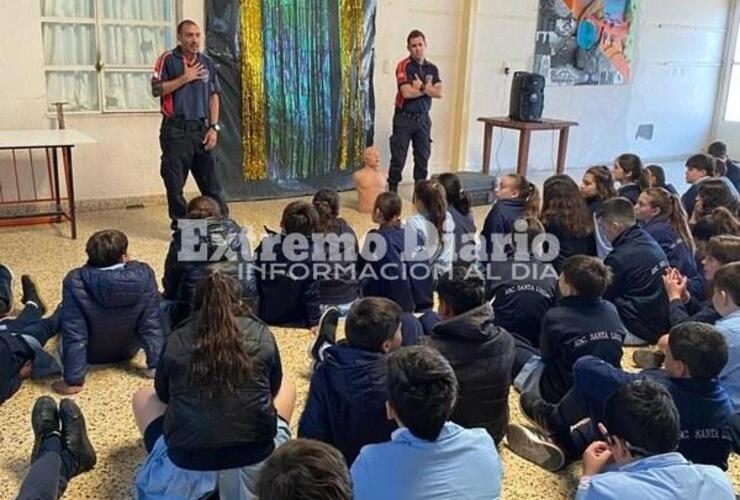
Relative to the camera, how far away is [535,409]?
2594mm

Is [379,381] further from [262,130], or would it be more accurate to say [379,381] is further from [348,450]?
[262,130]

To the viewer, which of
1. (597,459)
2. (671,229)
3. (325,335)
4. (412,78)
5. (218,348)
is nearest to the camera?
(218,348)

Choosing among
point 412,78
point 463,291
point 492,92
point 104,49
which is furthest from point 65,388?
point 492,92

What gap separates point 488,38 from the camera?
288 inches

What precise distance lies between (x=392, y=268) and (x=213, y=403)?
1.71m

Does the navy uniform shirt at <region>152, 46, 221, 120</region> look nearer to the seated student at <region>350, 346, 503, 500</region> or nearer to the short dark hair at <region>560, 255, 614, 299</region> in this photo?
the short dark hair at <region>560, 255, 614, 299</region>

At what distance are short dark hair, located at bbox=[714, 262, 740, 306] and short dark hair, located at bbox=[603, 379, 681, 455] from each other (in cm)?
110

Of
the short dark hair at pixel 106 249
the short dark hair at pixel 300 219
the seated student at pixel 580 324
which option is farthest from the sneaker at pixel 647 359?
the short dark hair at pixel 106 249

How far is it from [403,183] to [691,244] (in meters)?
3.76

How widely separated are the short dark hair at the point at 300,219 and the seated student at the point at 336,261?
6 centimetres

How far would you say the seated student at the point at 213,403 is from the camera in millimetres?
1825

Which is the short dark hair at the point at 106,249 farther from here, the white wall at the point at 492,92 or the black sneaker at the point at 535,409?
the white wall at the point at 492,92

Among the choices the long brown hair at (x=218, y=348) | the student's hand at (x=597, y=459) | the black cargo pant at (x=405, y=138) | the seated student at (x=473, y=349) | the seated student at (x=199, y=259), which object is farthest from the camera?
the black cargo pant at (x=405, y=138)

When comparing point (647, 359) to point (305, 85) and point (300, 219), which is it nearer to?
point (300, 219)
